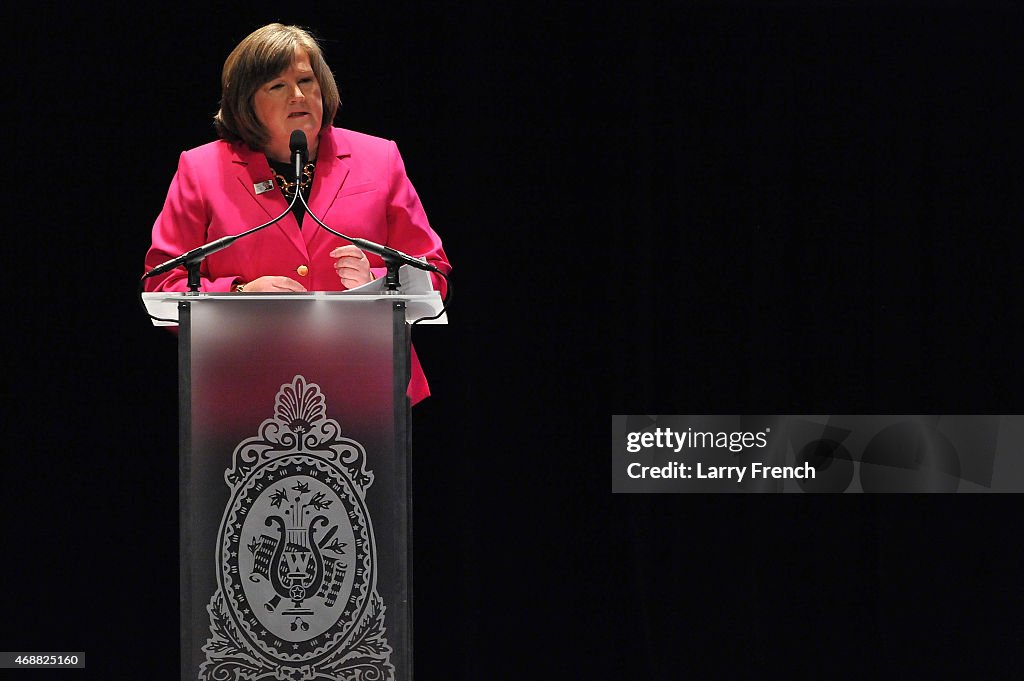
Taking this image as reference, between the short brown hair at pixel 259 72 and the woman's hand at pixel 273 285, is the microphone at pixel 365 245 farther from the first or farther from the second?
the short brown hair at pixel 259 72

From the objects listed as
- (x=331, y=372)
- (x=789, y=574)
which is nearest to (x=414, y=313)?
(x=331, y=372)

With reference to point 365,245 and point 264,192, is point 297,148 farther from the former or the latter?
point 264,192

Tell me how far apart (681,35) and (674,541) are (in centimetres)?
153

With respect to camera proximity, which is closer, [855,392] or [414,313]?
[414,313]

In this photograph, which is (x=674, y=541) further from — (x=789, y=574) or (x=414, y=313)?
(x=414, y=313)

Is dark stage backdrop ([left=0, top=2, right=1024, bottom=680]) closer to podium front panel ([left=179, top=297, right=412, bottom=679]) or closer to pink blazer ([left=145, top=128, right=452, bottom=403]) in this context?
pink blazer ([left=145, top=128, right=452, bottom=403])

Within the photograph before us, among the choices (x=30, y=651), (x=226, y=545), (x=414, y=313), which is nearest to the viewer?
(x=226, y=545)

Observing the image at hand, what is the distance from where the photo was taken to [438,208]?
368cm

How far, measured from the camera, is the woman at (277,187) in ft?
9.80

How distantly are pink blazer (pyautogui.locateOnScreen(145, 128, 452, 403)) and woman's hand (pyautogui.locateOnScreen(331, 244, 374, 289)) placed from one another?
6.8 inches

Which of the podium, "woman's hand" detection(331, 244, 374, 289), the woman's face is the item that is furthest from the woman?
the podium

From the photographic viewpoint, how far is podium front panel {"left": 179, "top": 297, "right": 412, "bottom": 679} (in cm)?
236

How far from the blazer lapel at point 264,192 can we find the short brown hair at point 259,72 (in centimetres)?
4

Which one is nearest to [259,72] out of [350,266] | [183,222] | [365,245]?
[183,222]
